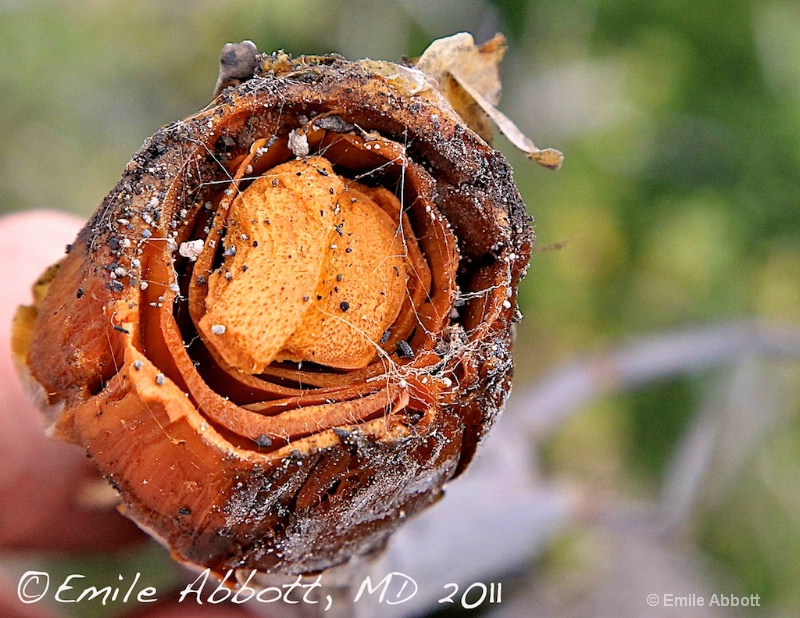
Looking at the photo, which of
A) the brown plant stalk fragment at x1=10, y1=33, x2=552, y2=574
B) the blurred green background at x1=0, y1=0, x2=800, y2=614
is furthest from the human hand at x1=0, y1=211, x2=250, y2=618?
the blurred green background at x1=0, y1=0, x2=800, y2=614

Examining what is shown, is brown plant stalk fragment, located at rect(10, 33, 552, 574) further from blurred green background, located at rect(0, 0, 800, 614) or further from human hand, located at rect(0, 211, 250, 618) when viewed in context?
blurred green background, located at rect(0, 0, 800, 614)

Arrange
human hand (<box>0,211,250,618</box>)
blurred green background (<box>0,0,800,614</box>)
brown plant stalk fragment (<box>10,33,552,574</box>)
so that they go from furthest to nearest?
blurred green background (<box>0,0,800,614</box>) → human hand (<box>0,211,250,618</box>) → brown plant stalk fragment (<box>10,33,552,574</box>)

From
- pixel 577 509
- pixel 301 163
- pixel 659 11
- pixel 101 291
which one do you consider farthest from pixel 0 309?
pixel 659 11

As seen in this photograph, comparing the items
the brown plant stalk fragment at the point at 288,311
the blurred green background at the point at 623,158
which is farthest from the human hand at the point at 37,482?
the blurred green background at the point at 623,158

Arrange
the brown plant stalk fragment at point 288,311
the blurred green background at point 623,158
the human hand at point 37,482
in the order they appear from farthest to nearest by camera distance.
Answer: the blurred green background at point 623,158 → the human hand at point 37,482 → the brown plant stalk fragment at point 288,311

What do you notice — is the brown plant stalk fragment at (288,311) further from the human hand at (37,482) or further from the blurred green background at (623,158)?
the blurred green background at (623,158)
